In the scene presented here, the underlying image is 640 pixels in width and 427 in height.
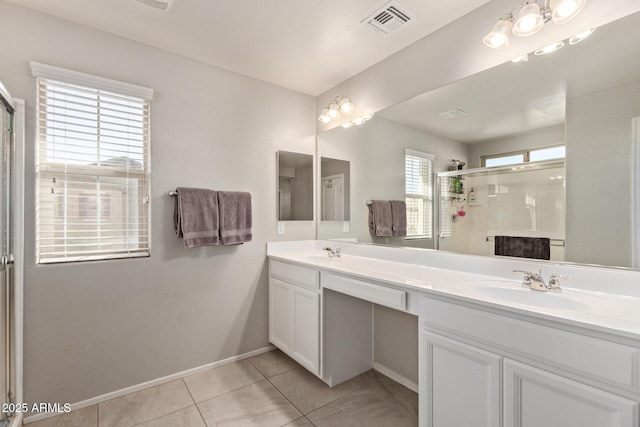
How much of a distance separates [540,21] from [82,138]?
2573mm

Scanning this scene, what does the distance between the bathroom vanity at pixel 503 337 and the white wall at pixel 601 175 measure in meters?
0.11

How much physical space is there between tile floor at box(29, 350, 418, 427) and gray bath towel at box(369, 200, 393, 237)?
109 centimetres

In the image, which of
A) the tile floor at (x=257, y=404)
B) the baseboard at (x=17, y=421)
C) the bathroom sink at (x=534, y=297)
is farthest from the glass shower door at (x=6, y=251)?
the bathroom sink at (x=534, y=297)

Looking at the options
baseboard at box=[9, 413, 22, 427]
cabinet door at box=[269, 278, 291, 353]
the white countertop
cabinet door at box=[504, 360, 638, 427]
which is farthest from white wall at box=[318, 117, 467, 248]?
baseboard at box=[9, 413, 22, 427]

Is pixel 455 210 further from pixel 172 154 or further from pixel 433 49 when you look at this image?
pixel 172 154

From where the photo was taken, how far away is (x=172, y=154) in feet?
7.11

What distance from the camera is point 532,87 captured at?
1483 mm

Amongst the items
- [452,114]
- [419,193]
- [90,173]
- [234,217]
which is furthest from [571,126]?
[90,173]

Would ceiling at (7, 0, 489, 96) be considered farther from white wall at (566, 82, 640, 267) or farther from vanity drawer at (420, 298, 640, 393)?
vanity drawer at (420, 298, 640, 393)

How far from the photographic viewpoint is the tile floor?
1.74 metres

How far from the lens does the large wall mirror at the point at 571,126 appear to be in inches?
48.2

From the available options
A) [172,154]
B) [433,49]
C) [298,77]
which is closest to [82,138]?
[172,154]

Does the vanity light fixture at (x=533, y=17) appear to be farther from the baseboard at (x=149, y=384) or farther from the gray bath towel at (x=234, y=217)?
the baseboard at (x=149, y=384)

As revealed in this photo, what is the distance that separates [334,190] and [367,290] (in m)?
1.23
